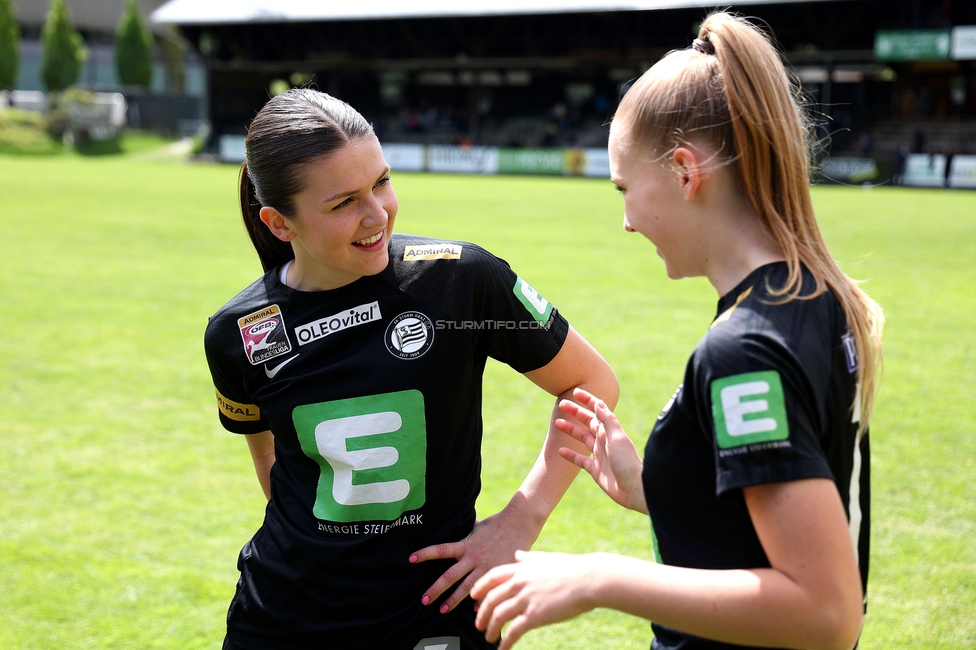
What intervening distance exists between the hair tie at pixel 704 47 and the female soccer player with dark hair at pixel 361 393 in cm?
78

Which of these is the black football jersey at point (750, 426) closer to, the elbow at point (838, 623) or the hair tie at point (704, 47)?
the elbow at point (838, 623)

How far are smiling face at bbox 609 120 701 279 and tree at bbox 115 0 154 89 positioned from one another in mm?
64876

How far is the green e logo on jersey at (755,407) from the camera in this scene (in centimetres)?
125

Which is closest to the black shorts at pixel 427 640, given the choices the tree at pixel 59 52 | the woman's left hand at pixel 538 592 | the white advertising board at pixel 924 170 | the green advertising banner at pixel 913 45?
the woman's left hand at pixel 538 592

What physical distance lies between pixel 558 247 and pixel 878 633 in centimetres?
1013

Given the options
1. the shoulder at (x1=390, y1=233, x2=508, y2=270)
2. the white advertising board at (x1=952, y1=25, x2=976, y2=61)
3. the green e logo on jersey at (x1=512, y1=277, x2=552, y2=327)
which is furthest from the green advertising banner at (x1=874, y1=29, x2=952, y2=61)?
the shoulder at (x1=390, y1=233, x2=508, y2=270)

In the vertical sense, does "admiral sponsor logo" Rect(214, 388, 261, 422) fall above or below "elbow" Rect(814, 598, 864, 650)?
below

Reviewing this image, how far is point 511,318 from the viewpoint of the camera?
2.09 m

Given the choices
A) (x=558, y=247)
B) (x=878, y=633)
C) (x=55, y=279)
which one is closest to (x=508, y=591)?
(x=878, y=633)

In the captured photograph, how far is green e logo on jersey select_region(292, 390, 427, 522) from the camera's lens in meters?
1.94

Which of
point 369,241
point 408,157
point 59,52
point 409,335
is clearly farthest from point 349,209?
point 59,52

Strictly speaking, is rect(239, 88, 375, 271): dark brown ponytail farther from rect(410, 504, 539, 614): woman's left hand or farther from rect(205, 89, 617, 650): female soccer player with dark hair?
rect(410, 504, 539, 614): woman's left hand

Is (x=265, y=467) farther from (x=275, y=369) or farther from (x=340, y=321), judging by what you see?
(x=340, y=321)

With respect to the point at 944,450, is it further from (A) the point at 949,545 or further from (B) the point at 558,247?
(B) the point at 558,247
